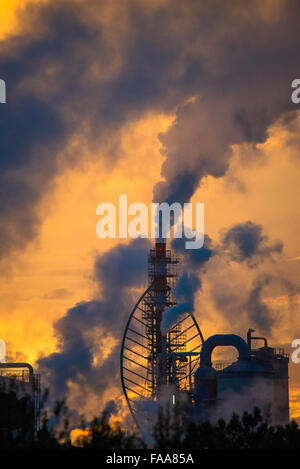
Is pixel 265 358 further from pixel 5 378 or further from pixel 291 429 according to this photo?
pixel 5 378

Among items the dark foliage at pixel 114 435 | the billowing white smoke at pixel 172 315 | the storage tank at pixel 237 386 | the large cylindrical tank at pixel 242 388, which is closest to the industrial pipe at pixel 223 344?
the storage tank at pixel 237 386

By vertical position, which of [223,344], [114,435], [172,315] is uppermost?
[172,315]

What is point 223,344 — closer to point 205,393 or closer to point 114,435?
point 205,393

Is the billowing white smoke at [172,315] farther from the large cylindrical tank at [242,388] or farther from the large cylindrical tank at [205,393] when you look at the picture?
the large cylindrical tank at [242,388]

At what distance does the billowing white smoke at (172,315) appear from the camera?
8281 centimetres

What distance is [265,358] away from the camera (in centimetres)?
7450

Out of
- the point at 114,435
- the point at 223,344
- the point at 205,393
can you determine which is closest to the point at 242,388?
the point at 205,393

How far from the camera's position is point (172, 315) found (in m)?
83.1

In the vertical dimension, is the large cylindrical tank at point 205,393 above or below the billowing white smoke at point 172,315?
below

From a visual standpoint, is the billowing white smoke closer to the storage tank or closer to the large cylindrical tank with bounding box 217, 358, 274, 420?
the storage tank

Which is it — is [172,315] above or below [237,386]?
above

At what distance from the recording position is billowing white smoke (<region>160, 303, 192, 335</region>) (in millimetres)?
82812

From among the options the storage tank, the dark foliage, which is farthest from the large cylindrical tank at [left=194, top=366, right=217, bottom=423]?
the dark foliage
